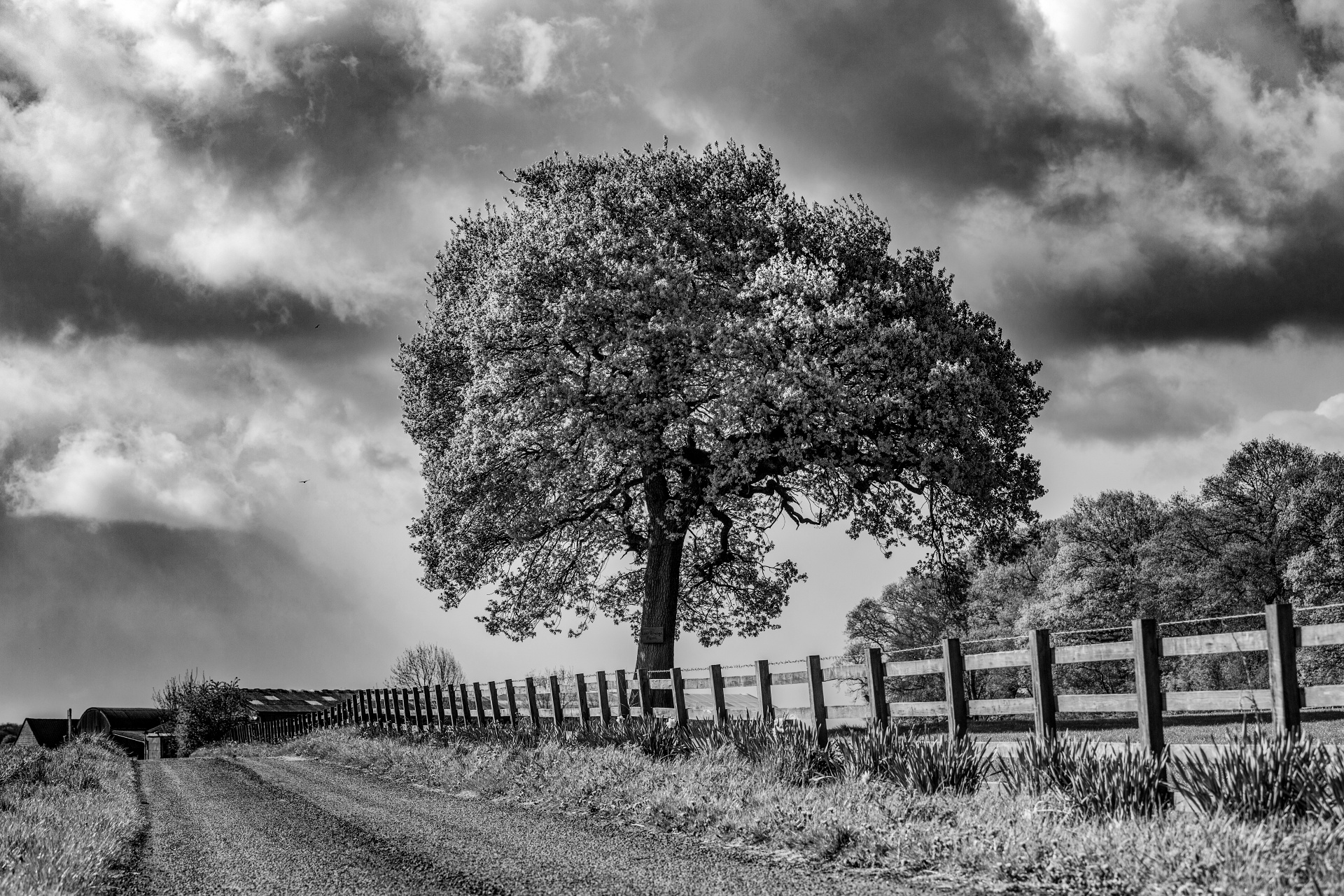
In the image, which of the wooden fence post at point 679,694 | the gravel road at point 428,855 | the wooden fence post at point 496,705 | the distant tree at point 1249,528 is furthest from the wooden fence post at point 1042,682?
the distant tree at point 1249,528

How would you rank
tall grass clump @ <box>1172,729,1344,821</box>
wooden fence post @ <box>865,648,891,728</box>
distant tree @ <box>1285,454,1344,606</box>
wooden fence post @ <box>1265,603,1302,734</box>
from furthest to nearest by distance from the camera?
distant tree @ <box>1285,454,1344,606</box>
wooden fence post @ <box>865,648,891,728</box>
wooden fence post @ <box>1265,603,1302,734</box>
tall grass clump @ <box>1172,729,1344,821</box>

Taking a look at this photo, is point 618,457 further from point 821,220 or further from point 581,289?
point 821,220

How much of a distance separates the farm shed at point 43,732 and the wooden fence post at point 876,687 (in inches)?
3406

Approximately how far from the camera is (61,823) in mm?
12445

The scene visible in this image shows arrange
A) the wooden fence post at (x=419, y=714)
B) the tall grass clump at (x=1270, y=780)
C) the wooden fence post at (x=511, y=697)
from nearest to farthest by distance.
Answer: the tall grass clump at (x=1270, y=780) → the wooden fence post at (x=511, y=697) → the wooden fence post at (x=419, y=714)

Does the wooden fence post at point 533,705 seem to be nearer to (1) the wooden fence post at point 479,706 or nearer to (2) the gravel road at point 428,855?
(1) the wooden fence post at point 479,706

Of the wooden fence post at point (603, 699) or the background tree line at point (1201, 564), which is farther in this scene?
the background tree line at point (1201, 564)

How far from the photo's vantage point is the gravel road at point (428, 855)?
7.62m

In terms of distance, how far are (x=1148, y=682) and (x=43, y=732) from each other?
309 feet

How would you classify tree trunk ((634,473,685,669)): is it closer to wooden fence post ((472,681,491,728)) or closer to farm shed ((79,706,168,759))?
wooden fence post ((472,681,491,728))

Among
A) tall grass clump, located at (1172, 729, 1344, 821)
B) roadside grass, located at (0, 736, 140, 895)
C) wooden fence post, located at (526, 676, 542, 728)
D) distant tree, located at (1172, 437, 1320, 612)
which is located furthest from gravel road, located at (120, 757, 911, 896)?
distant tree, located at (1172, 437, 1320, 612)

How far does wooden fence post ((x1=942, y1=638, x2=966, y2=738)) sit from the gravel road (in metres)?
3.31

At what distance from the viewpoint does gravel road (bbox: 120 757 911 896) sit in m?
7.62

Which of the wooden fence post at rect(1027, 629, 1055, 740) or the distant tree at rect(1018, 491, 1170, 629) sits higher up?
the wooden fence post at rect(1027, 629, 1055, 740)
